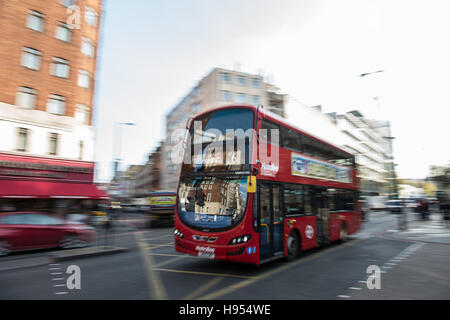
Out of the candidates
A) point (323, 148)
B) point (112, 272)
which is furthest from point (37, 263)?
point (323, 148)

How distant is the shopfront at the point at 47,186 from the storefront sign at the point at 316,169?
15.8m

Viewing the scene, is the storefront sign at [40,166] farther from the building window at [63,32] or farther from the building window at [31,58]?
the building window at [63,32]

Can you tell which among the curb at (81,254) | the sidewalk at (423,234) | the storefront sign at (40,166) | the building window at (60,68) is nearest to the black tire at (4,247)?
the curb at (81,254)

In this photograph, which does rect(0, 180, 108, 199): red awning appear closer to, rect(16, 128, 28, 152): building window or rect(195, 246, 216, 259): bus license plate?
rect(16, 128, 28, 152): building window

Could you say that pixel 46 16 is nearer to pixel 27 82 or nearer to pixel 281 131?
pixel 27 82

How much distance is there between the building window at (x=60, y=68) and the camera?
2284 centimetres

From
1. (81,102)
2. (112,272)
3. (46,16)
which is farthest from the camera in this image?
(81,102)

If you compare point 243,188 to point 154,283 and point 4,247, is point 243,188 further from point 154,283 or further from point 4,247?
point 4,247

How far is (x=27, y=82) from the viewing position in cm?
2117

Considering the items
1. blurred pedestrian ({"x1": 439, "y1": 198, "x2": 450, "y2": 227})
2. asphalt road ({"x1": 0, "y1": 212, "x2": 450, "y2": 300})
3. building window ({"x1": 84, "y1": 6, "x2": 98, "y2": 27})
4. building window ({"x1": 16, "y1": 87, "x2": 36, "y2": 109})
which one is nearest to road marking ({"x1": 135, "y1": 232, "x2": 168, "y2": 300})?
asphalt road ({"x1": 0, "y1": 212, "x2": 450, "y2": 300})

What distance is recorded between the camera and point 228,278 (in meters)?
7.47

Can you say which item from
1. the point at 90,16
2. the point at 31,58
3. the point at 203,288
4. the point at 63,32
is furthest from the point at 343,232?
the point at 90,16

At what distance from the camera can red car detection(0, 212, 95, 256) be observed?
1027 cm
